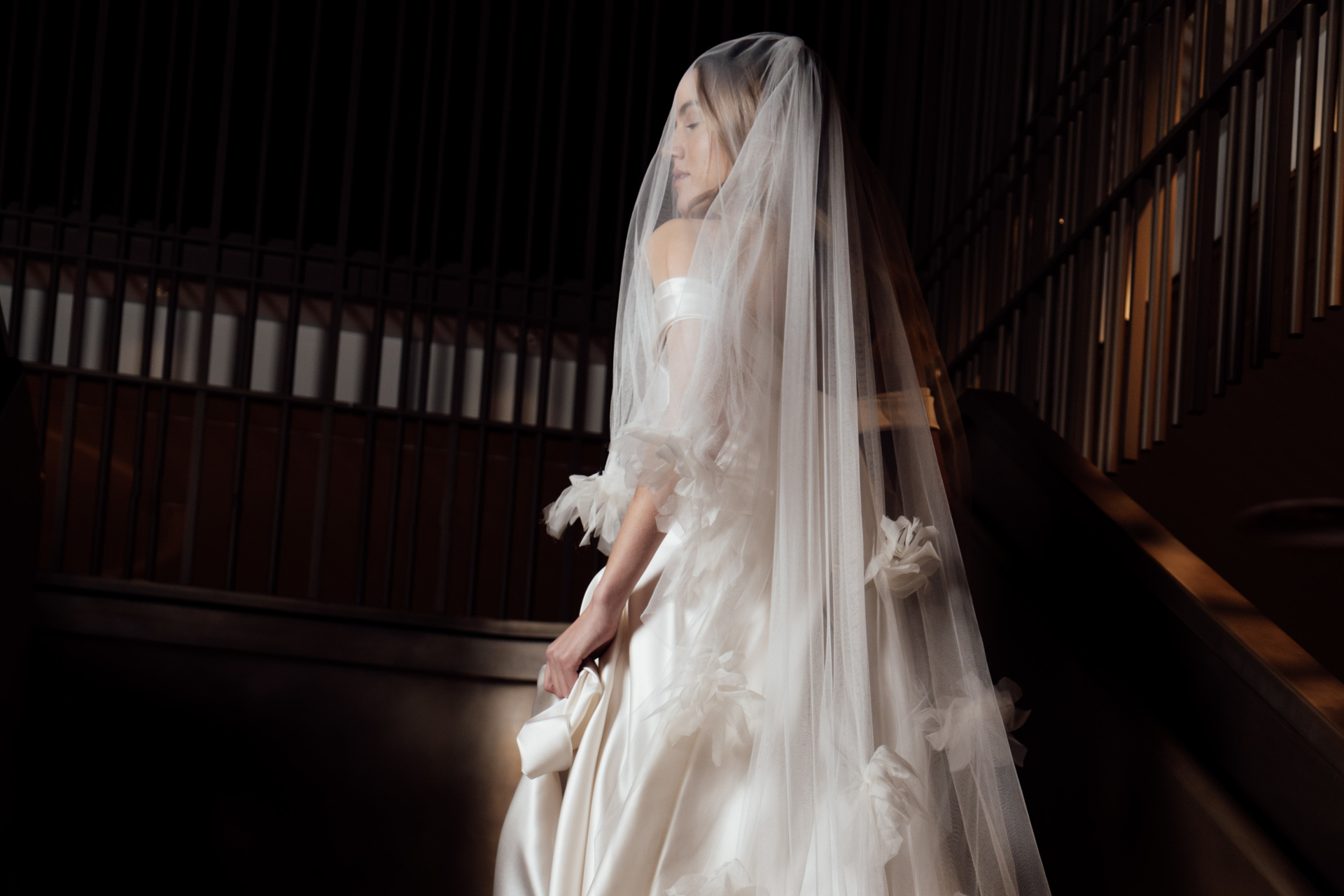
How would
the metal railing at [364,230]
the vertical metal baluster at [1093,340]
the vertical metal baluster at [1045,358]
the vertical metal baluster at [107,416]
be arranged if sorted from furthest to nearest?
the metal railing at [364,230] → the vertical metal baluster at [107,416] → the vertical metal baluster at [1045,358] → the vertical metal baluster at [1093,340]

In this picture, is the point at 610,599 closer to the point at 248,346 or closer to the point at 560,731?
the point at 560,731

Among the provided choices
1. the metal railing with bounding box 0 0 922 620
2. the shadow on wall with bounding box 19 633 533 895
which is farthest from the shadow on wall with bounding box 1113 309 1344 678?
the metal railing with bounding box 0 0 922 620

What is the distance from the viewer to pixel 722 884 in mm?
1283

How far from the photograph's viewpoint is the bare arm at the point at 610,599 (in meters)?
1.51

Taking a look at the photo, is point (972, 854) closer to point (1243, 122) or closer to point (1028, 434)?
point (1028, 434)

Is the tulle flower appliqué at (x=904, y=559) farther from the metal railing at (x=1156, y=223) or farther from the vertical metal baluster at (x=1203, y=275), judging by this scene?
the vertical metal baluster at (x=1203, y=275)

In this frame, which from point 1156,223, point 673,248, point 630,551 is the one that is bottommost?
point 630,551

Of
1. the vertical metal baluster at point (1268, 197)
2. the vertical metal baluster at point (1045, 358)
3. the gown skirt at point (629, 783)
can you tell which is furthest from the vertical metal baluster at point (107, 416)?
the vertical metal baluster at point (1268, 197)

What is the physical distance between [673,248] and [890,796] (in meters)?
0.79

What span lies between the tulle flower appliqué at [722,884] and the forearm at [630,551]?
14.8 inches

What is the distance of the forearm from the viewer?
59.7 inches

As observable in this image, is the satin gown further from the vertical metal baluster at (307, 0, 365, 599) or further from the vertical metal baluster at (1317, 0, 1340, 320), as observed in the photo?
the vertical metal baluster at (307, 0, 365, 599)

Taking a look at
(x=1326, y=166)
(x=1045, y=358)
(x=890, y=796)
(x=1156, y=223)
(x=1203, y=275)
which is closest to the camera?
(x=890, y=796)

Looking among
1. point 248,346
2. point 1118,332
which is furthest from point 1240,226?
point 248,346
